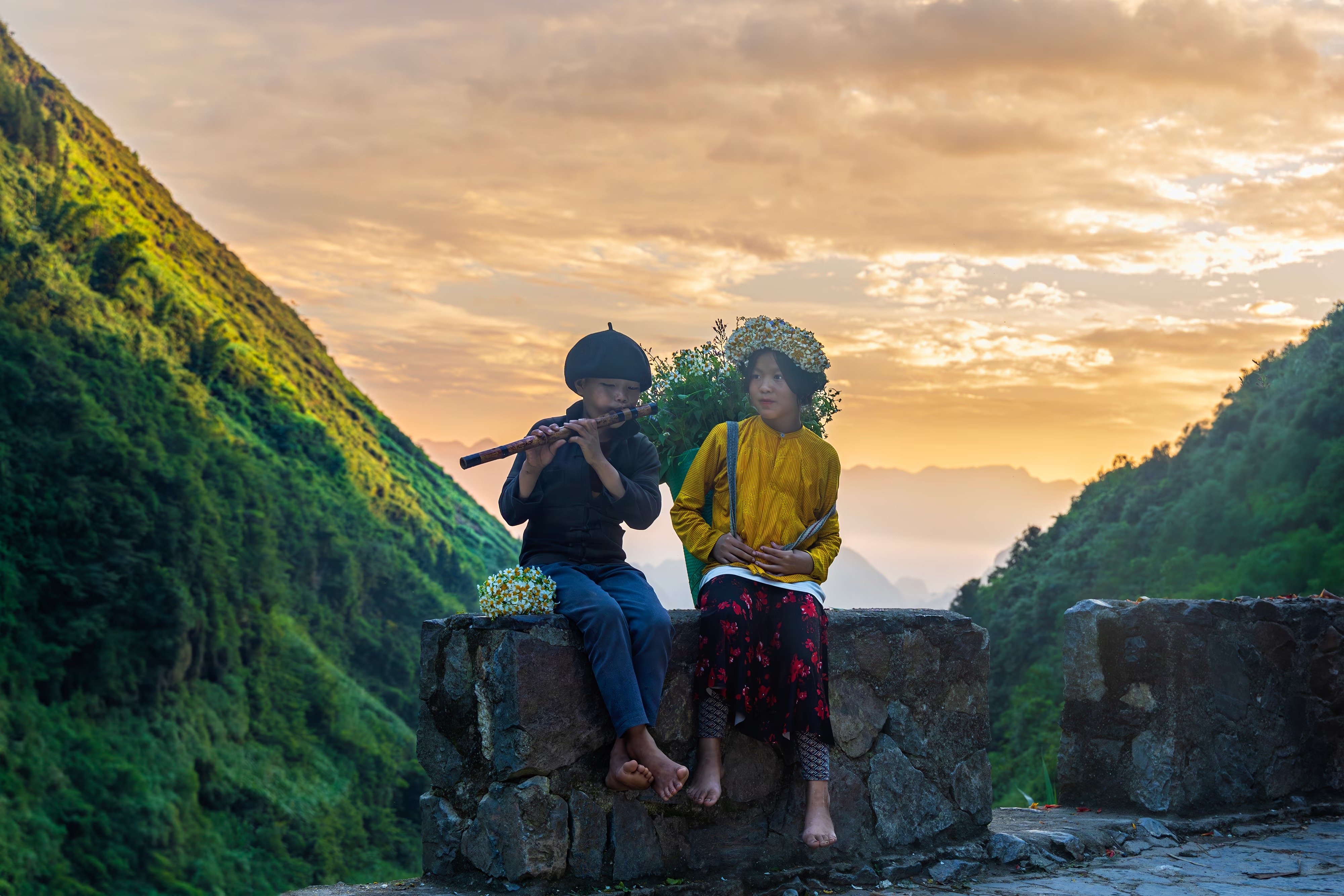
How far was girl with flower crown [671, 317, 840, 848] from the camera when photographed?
11.8ft

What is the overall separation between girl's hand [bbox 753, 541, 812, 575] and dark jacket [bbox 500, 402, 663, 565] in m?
0.38

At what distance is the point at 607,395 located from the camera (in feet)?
12.1

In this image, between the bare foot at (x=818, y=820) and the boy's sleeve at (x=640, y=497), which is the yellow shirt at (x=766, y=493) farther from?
the bare foot at (x=818, y=820)

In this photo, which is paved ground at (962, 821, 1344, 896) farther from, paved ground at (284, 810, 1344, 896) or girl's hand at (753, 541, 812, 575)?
girl's hand at (753, 541, 812, 575)

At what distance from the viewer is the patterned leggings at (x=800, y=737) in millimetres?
3576

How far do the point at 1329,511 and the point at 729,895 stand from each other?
31636mm

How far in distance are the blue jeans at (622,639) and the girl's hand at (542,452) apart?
328mm

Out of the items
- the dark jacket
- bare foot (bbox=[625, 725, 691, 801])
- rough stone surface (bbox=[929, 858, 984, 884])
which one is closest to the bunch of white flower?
the dark jacket

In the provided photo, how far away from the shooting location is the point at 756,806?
3.69m

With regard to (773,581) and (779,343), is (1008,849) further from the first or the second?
(779,343)

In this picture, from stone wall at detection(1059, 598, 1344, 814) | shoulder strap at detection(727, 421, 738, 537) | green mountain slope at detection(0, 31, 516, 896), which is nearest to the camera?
shoulder strap at detection(727, 421, 738, 537)

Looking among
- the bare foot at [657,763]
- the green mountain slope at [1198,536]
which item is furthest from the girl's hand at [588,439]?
the green mountain slope at [1198,536]

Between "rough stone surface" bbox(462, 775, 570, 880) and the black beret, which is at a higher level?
the black beret

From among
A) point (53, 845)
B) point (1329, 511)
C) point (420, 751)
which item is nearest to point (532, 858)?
point (420, 751)
